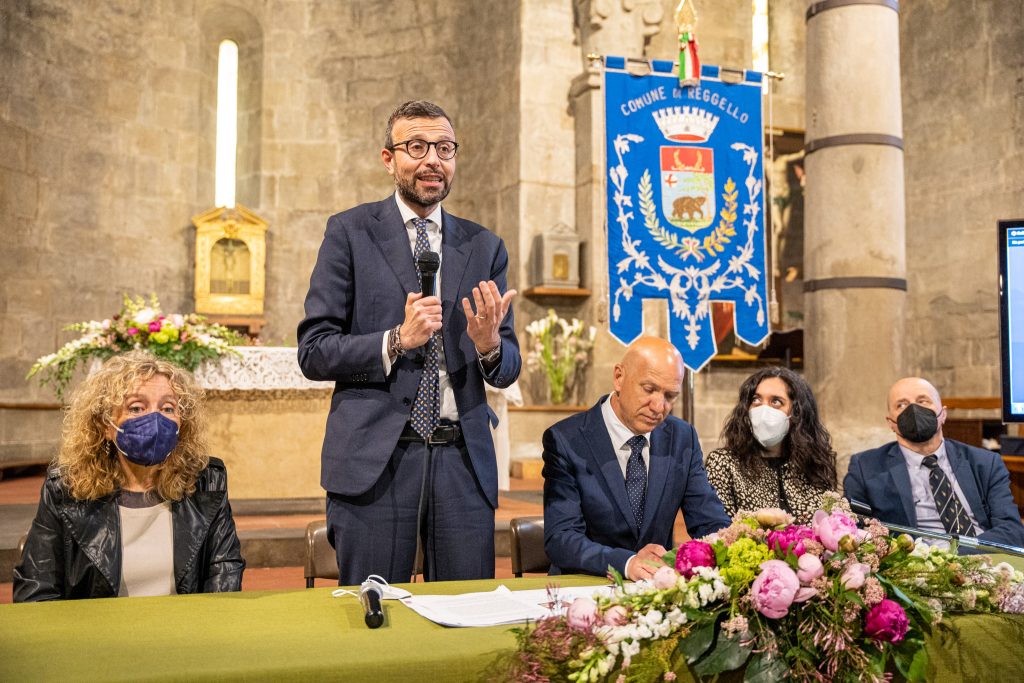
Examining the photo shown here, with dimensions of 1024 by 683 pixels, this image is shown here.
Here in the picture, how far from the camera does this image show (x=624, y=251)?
7629mm

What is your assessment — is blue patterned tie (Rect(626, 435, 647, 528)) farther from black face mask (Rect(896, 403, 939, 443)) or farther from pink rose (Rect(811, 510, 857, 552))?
black face mask (Rect(896, 403, 939, 443))

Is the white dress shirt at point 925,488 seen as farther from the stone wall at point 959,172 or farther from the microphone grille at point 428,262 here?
the stone wall at point 959,172

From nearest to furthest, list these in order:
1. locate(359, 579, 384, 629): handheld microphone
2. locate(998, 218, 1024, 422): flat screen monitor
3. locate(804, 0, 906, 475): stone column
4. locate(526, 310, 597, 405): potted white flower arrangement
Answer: locate(359, 579, 384, 629): handheld microphone
locate(998, 218, 1024, 422): flat screen monitor
locate(804, 0, 906, 475): stone column
locate(526, 310, 597, 405): potted white flower arrangement

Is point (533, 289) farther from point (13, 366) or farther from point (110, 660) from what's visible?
point (110, 660)

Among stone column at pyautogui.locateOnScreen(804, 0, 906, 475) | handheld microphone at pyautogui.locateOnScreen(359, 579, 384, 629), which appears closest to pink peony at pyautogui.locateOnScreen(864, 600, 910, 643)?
handheld microphone at pyautogui.locateOnScreen(359, 579, 384, 629)

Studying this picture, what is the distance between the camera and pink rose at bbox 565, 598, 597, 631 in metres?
1.42

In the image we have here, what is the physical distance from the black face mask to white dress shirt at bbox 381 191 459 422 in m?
1.97

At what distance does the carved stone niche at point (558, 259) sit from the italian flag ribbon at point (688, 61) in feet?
8.58

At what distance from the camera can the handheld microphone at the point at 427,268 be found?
2135 millimetres

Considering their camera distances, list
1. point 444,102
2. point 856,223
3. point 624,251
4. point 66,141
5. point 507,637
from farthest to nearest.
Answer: point 444,102
point 66,141
point 624,251
point 856,223
point 507,637

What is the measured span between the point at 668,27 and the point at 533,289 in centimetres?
341

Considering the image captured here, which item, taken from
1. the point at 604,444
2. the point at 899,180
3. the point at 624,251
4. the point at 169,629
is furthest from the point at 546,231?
the point at 169,629

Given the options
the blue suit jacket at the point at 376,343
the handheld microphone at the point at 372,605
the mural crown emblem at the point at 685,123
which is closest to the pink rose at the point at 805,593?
the handheld microphone at the point at 372,605

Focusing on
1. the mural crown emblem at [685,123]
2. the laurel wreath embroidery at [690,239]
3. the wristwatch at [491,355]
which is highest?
the mural crown emblem at [685,123]
